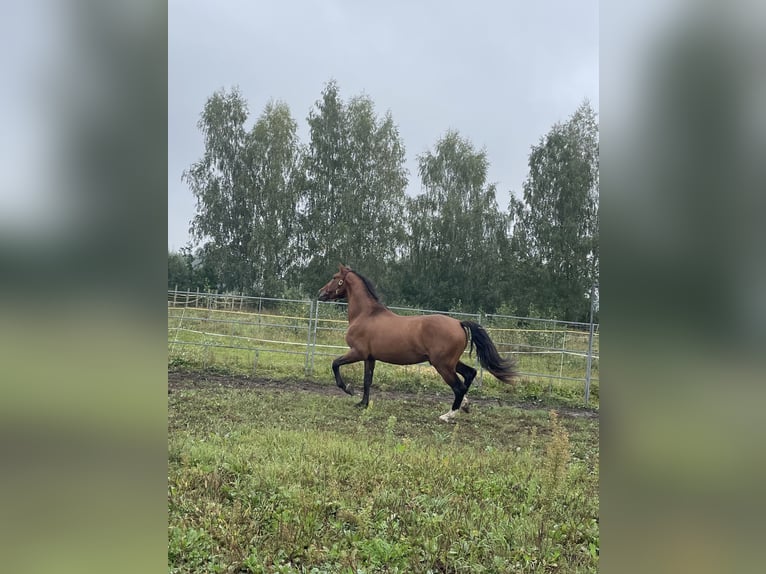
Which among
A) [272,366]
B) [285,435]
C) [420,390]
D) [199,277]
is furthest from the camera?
[199,277]

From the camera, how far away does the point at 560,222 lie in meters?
12.3

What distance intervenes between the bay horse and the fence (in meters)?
1.63

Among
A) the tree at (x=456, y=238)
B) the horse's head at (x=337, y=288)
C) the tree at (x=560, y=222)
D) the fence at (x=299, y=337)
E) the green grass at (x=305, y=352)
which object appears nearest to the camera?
the horse's head at (x=337, y=288)

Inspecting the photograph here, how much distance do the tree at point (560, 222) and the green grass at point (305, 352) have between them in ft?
5.96

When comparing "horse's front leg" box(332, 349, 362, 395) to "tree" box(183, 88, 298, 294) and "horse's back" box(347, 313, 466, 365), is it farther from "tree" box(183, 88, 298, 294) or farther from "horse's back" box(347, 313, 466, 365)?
"tree" box(183, 88, 298, 294)

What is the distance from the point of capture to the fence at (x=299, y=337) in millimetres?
8617

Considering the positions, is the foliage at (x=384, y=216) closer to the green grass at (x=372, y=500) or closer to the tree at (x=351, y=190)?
the tree at (x=351, y=190)

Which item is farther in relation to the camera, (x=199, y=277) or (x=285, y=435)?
(x=199, y=277)

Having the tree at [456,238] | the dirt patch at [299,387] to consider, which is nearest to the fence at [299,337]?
the dirt patch at [299,387]
